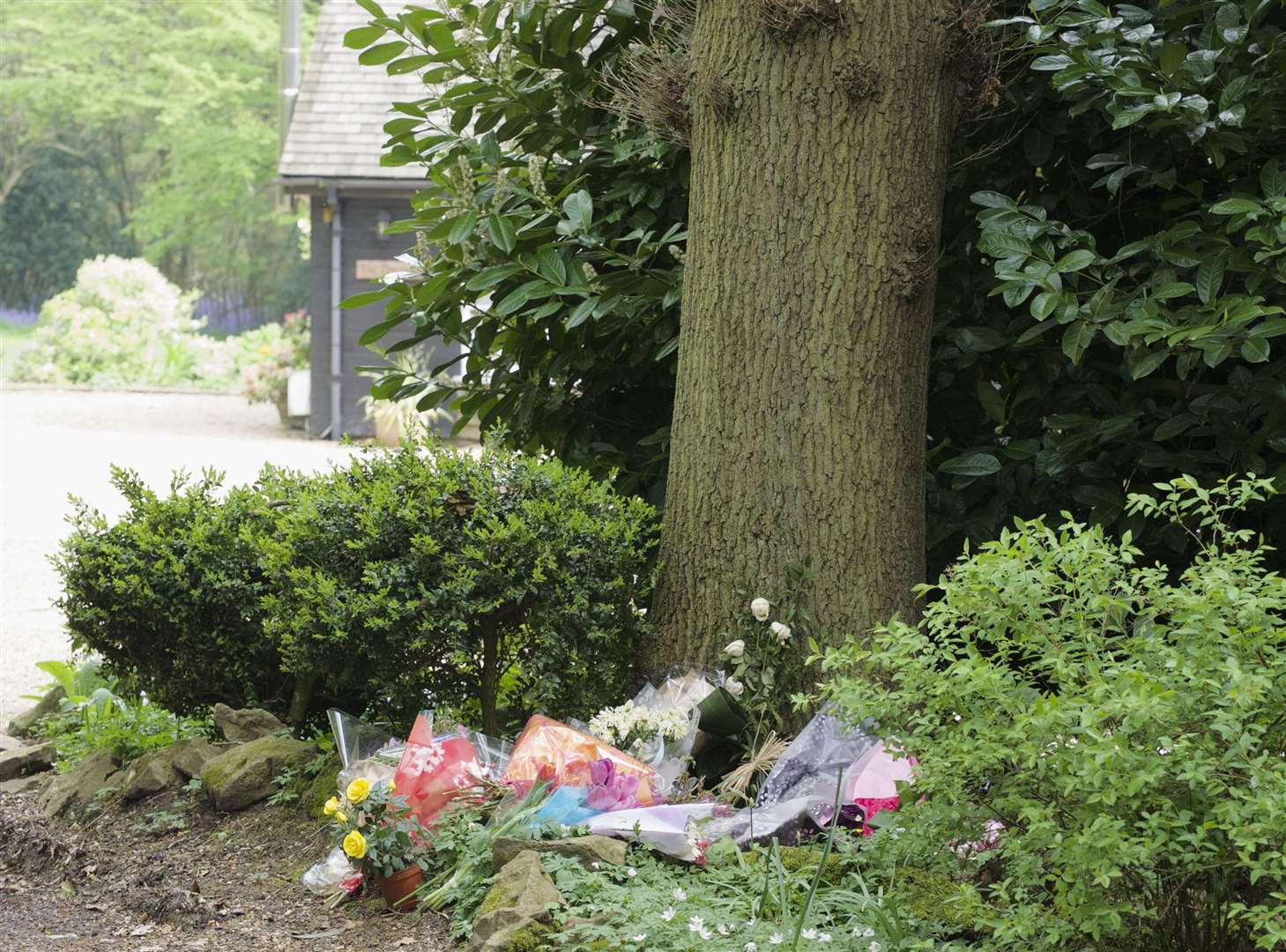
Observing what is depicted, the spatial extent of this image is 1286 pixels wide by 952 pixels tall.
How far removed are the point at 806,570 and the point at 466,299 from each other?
1.75 metres

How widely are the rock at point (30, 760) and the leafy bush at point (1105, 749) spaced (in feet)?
12.9

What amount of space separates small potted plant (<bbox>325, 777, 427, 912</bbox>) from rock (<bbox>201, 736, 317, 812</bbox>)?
33.4 inches

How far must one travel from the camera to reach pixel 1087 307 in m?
3.97

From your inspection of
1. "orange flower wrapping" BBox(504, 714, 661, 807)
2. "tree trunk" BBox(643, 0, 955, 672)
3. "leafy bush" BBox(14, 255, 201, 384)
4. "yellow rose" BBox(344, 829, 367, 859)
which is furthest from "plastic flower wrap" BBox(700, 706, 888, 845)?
"leafy bush" BBox(14, 255, 201, 384)

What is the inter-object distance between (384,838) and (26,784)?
2510 mm

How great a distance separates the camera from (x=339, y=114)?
18078 mm

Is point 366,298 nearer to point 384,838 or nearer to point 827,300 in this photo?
point 827,300

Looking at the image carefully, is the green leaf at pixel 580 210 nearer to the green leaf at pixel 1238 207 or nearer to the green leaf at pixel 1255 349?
the green leaf at pixel 1238 207

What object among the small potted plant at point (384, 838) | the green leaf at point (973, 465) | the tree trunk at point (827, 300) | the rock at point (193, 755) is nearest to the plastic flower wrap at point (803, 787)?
the tree trunk at point (827, 300)

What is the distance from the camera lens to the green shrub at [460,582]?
3.99 metres

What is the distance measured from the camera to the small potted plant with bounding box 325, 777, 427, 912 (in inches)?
139

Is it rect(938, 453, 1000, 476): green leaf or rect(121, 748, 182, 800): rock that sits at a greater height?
rect(938, 453, 1000, 476): green leaf

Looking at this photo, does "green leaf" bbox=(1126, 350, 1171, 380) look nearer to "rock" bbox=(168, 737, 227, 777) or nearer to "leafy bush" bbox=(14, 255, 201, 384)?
"rock" bbox=(168, 737, 227, 777)

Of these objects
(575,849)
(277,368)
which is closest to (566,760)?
(575,849)
